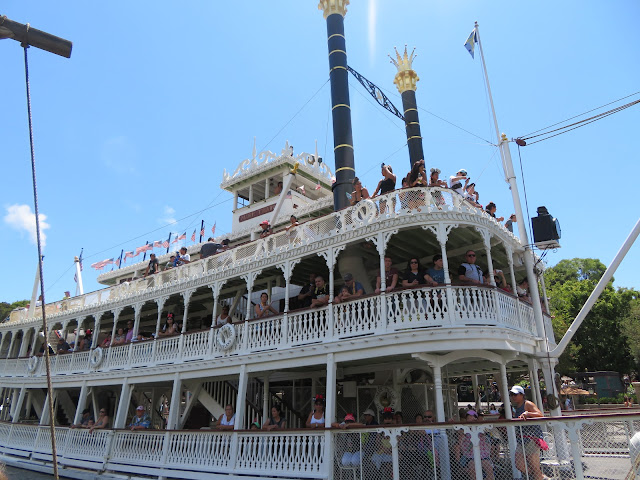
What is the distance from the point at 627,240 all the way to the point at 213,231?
2203 cm

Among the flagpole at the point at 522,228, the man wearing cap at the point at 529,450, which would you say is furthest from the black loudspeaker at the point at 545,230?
the man wearing cap at the point at 529,450

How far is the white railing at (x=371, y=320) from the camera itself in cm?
975

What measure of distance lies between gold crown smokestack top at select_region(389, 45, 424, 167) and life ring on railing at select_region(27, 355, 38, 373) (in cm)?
1996

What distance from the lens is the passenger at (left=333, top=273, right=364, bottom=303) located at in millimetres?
11001

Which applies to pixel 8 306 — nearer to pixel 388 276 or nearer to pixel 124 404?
pixel 124 404

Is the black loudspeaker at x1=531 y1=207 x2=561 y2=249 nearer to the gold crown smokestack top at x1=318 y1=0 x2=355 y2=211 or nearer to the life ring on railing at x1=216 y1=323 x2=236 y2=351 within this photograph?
the gold crown smokestack top at x1=318 y1=0 x2=355 y2=211

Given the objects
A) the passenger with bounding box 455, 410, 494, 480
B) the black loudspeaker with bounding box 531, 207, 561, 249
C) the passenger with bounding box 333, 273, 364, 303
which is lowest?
the passenger with bounding box 455, 410, 494, 480

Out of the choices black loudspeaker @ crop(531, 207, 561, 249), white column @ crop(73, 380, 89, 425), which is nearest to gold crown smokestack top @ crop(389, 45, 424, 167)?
black loudspeaker @ crop(531, 207, 561, 249)

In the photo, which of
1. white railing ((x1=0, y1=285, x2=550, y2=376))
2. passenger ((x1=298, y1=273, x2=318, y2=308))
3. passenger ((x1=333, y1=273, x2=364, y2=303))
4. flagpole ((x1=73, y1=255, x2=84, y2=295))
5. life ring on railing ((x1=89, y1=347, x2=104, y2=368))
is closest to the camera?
white railing ((x1=0, y1=285, x2=550, y2=376))

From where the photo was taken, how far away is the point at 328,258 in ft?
38.9

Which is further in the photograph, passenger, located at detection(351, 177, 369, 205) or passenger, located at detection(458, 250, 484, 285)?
passenger, located at detection(351, 177, 369, 205)

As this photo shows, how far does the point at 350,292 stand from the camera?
11.7 meters

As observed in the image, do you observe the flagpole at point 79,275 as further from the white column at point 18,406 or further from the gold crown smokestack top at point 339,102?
the gold crown smokestack top at point 339,102

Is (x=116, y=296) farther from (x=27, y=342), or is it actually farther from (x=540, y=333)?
(x=540, y=333)
